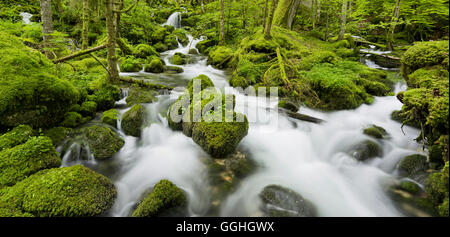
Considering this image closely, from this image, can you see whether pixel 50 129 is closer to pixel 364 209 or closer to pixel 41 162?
pixel 41 162

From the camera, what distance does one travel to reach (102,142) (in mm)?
4352

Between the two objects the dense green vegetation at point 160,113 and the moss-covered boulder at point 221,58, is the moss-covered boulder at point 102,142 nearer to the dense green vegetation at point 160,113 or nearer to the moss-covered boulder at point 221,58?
the dense green vegetation at point 160,113

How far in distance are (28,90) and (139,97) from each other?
9.46 feet

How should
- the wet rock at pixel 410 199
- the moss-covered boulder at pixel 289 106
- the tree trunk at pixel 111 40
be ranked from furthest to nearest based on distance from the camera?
the moss-covered boulder at pixel 289 106, the tree trunk at pixel 111 40, the wet rock at pixel 410 199

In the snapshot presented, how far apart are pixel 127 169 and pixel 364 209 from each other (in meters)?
4.72

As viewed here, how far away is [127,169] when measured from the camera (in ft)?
13.6

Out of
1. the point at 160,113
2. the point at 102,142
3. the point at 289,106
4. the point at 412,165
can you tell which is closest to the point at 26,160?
the point at 102,142

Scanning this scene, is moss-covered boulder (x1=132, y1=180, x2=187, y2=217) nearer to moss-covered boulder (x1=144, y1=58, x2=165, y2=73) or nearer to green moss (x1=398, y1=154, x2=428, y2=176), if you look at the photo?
green moss (x1=398, y1=154, x2=428, y2=176)

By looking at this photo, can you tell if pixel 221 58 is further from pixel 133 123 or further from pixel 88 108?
pixel 88 108

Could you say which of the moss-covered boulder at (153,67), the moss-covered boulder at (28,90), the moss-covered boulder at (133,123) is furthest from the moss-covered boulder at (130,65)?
the moss-covered boulder at (133,123)

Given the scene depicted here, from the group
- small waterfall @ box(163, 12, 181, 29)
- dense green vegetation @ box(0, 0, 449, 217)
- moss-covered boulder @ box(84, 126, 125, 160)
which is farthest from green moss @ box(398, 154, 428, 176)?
small waterfall @ box(163, 12, 181, 29)

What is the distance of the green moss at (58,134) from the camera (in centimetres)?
416

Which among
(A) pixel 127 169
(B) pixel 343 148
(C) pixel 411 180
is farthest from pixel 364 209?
(A) pixel 127 169

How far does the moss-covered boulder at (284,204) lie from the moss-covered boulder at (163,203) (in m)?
1.45
